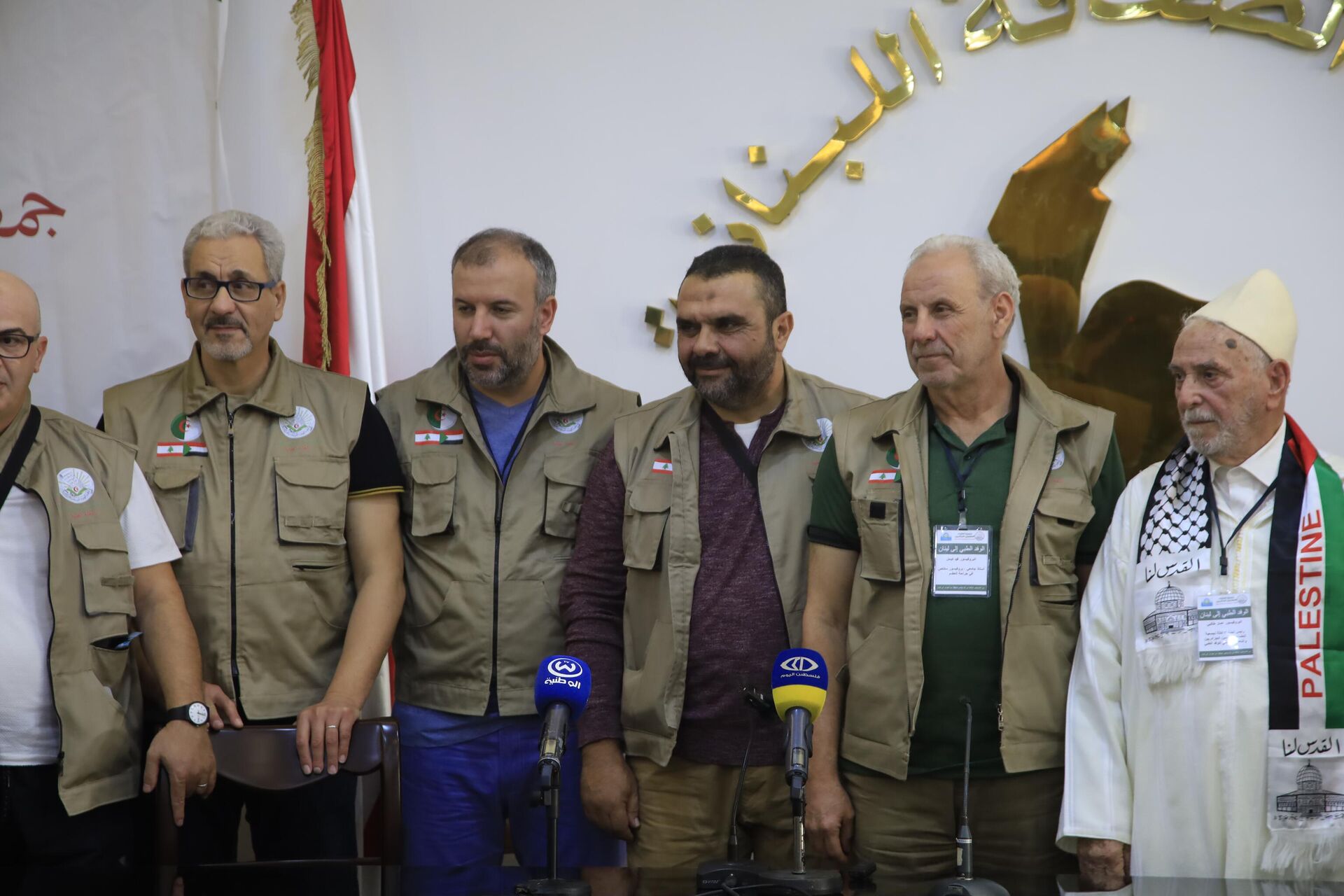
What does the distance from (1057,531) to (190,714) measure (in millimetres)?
1730

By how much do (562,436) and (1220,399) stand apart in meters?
1.44

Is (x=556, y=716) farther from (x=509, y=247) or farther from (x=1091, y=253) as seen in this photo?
(x=1091, y=253)

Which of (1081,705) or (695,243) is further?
(695,243)

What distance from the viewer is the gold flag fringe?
3.62 m

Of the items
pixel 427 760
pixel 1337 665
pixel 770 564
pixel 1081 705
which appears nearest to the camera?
pixel 1337 665

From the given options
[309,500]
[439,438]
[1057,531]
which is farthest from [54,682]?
[1057,531]

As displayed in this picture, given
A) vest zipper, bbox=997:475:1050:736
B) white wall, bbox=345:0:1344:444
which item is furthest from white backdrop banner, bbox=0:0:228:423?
vest zipper, bbox=997:475:1050:736

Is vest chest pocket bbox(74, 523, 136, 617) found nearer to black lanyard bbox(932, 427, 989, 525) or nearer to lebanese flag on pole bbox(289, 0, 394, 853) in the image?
lebanese flag on pole bbox(289, 0, 394, 853)

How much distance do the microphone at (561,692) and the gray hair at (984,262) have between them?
46.0 inches

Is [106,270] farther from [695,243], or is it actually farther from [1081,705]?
[1081,705]

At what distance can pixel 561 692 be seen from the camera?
1.88 metres

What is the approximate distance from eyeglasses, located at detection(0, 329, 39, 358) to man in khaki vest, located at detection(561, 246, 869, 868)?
120cm

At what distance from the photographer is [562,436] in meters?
3.06

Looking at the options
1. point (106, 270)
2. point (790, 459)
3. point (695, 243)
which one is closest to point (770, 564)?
point (790, 459)
